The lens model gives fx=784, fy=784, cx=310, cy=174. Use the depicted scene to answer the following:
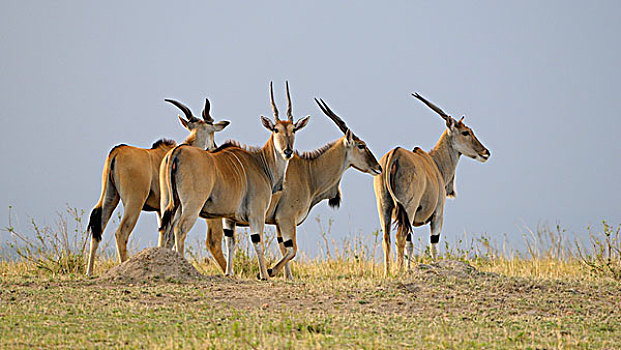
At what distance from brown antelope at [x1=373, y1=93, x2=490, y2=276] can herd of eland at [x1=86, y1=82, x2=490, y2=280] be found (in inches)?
0.6

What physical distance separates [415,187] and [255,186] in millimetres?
2293

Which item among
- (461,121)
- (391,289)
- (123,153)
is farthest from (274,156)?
(461,121)

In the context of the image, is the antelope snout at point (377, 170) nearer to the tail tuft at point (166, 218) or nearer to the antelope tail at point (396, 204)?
the antelope tail at point (396, 204)

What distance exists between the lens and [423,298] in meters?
8.06

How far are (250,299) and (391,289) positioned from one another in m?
1.57

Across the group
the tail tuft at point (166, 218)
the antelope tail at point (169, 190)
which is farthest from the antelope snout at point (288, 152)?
the tail tuft at point (166, 218)

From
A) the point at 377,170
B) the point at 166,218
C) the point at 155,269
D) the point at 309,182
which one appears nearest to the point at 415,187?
the point at 377,170

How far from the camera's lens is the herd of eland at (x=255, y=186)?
950cm

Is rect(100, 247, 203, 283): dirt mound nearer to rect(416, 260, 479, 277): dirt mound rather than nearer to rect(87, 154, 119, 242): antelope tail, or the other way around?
rect(87, 154, 119, 242): antelope tail

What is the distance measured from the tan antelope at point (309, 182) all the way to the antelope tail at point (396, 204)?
61 cm

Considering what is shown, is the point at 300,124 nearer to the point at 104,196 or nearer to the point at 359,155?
the point at 359,155

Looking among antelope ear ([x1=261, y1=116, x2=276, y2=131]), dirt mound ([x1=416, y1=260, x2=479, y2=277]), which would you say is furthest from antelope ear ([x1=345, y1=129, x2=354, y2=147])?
dirt mound ([x1=416, y1=260, x2=479, y2=277])

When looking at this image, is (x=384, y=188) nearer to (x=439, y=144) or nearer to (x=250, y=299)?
(x=439, y=144)

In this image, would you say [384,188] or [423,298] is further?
[384,188]
